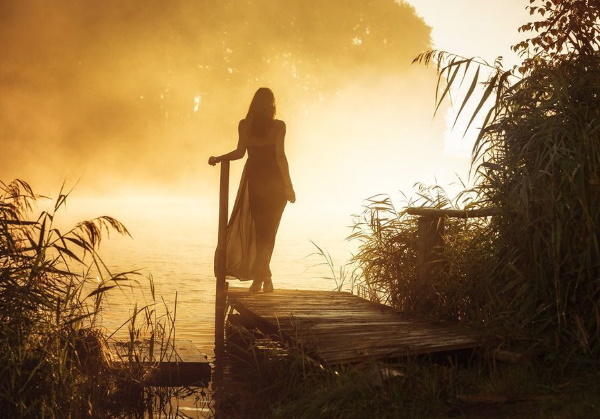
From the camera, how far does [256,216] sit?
8.98 meters

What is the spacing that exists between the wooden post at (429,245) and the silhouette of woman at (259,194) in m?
1.71

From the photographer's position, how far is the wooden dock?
5.80 metres

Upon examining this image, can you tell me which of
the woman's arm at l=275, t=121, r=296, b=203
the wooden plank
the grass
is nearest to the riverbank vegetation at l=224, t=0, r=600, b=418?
the grass

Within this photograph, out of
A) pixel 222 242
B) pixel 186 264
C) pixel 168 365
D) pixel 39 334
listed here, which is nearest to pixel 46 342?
pixel 39 334

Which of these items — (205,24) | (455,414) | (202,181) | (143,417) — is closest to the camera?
(455,414)

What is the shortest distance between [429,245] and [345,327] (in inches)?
51.4

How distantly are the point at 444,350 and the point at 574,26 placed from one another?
446 centimetres

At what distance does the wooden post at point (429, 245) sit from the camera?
24.6 ft

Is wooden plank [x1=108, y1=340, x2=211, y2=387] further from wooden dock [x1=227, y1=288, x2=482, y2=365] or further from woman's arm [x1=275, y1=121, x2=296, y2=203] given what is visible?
woman's arm [x1=275, y1=121, x2=296, y2=203]

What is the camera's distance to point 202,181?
48.4 meters

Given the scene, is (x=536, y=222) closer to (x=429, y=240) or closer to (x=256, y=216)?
(x=429, y=240)

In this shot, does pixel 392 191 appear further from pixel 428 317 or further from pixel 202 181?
pixel 428 317

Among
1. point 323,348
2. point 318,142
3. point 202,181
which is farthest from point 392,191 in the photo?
point 323,348

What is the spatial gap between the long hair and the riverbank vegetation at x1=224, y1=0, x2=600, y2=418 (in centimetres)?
207
